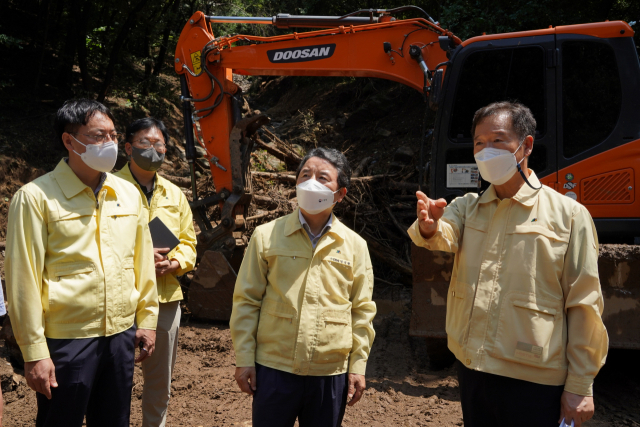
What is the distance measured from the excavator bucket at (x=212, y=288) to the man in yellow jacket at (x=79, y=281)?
10.6 ft

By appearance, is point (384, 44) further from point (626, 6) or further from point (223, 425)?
point (626, 6)

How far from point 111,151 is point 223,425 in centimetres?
224

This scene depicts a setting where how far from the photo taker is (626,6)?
9.92 m

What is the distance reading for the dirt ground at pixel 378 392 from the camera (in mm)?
3912

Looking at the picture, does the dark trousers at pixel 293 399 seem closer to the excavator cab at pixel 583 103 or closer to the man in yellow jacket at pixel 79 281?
the man in yellow jacket at pixel 79 281

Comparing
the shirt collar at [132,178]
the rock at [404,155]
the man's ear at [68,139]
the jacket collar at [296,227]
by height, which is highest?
the rock at [404,155]

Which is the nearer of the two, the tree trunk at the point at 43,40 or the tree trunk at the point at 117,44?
the tree trunk at the point at 43,40

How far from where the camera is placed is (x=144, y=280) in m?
2.68

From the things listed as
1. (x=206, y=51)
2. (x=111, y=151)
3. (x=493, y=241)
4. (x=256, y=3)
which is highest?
(x=256, y=3)

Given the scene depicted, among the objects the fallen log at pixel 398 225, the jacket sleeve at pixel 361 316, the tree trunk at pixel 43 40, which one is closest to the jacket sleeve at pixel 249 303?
the jacket sleeve at pixel 361 316

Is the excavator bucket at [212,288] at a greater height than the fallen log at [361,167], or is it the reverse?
the fallen log at [361,167]

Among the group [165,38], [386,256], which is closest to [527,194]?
[386,256]

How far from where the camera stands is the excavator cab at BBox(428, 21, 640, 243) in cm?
400

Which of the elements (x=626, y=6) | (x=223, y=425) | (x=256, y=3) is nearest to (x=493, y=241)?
(x=223, y=425)
